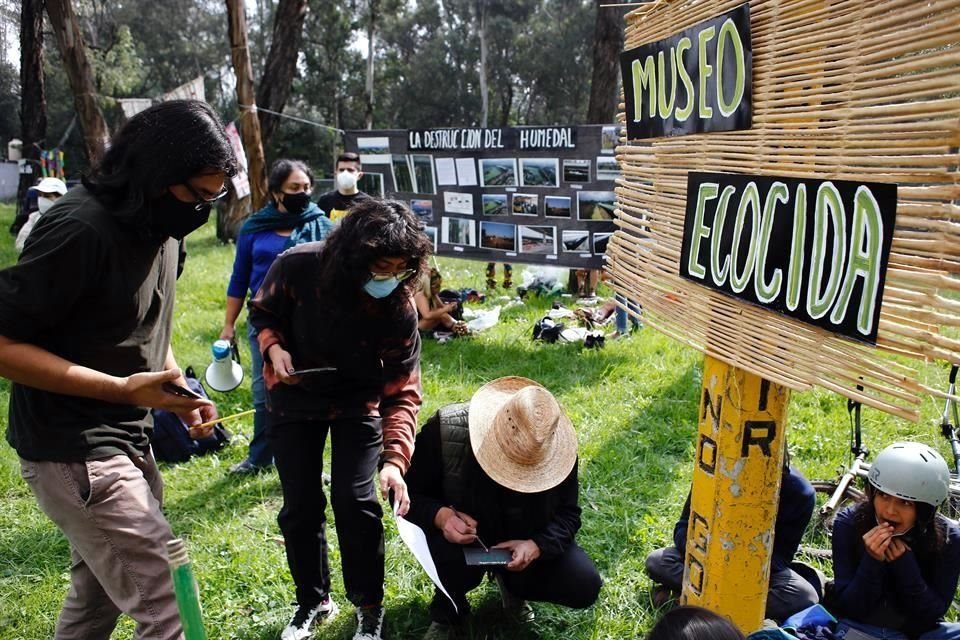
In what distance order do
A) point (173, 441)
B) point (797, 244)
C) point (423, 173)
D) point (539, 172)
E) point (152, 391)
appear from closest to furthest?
1. point (797, 244)
2. point (152, 391)
3. point (173, 441)
4. point (539, 172)
5. point (423, 173)

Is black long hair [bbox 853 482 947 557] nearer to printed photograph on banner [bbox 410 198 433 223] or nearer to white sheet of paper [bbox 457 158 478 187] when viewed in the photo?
white sheet of paper [bbox 457 158 478 187]

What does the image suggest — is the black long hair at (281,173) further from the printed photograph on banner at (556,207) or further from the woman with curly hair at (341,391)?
the printed photograph on banner at (556,207)

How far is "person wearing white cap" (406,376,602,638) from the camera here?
2.77 meters

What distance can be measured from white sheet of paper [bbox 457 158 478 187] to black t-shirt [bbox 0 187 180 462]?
6.08 meters

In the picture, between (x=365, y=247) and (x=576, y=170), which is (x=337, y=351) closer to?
(x=365, y=247)

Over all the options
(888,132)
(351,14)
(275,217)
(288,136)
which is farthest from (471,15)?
(888,132)

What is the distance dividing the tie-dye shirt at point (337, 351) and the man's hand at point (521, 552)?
511 mm

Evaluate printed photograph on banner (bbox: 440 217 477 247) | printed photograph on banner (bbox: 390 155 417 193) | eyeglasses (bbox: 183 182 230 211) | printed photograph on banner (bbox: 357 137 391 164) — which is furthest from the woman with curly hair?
printed photograph on banner (bbox: 357 137 391 164)

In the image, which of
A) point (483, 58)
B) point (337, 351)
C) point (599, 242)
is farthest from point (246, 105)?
point (483, 58)

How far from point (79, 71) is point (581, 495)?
33.8 ft

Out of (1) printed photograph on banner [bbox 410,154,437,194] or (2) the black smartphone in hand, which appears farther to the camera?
(1) printed photograph on banner [bbox 410,154,437,194]

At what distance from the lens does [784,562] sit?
313cm

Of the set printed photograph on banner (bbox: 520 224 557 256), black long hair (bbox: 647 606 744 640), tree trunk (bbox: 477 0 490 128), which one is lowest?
black long hair (bbox: 647 606 744 640)

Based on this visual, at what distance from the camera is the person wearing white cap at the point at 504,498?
2771 mm
